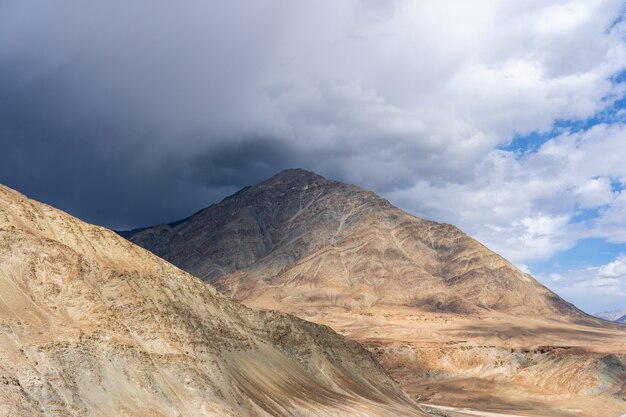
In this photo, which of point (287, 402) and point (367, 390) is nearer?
point (287, 402)

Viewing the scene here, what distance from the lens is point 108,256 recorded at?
60.8m

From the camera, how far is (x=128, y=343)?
167 ft

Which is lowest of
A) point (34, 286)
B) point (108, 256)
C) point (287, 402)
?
point (287, 402)

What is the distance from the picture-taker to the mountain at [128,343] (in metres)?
44.4

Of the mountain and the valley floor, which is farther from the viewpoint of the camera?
the valley floor

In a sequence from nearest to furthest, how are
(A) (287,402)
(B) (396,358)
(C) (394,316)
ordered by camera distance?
(A) (287,402) → (B) (396,358) → (C) (394,316)

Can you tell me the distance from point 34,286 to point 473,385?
81059mm

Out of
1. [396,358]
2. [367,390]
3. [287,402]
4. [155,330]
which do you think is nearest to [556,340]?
[396,358]

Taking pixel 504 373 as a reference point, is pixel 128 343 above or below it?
above

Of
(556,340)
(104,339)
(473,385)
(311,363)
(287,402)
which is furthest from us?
(556,340)

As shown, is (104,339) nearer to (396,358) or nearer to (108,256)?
(108,256)

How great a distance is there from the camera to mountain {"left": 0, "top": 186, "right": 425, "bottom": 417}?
1747 inches

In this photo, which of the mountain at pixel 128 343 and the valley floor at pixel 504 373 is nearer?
the mountain at pixel 128 343

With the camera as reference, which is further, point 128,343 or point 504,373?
point 504,373
